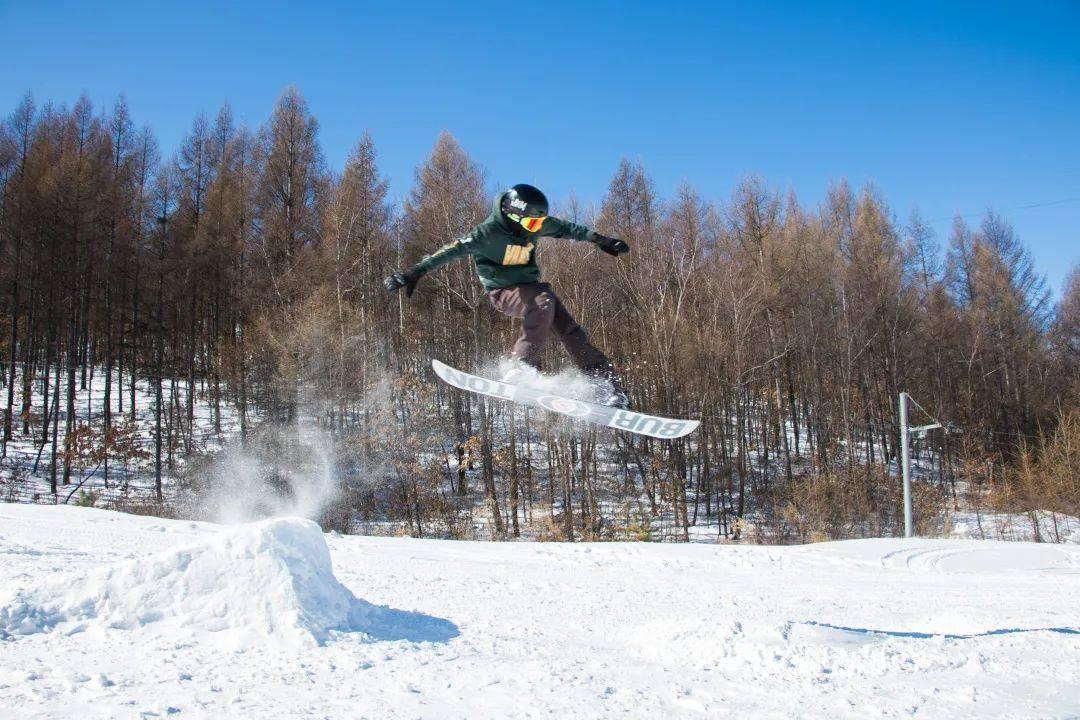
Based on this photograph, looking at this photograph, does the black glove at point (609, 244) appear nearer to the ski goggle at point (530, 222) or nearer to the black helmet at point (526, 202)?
the ski goggle at point (530, 222)

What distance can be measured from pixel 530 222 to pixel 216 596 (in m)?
4.09

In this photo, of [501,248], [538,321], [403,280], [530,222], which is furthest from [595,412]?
[403,280]

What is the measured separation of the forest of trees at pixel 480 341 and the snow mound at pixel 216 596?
11.3m

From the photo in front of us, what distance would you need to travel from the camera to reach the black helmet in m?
4.81

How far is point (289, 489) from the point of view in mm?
19469

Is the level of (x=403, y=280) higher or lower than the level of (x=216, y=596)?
higher

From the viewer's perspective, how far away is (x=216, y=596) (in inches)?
213

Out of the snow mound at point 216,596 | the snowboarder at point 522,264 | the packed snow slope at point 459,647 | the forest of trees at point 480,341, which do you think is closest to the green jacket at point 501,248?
the snowboarder at point 522,264

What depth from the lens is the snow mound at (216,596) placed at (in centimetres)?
511

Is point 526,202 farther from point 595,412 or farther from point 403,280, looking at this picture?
point 595,412

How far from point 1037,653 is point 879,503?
64.4ft

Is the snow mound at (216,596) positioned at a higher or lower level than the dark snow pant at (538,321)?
lower

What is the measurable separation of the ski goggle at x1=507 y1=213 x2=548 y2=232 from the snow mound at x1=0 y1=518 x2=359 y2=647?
356cm

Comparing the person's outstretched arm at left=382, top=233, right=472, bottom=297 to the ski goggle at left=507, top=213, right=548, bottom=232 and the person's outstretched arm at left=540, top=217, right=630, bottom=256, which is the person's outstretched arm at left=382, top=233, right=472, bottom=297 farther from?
the person's outstretched arm at left=540, top=217, right=630, bottom=256
